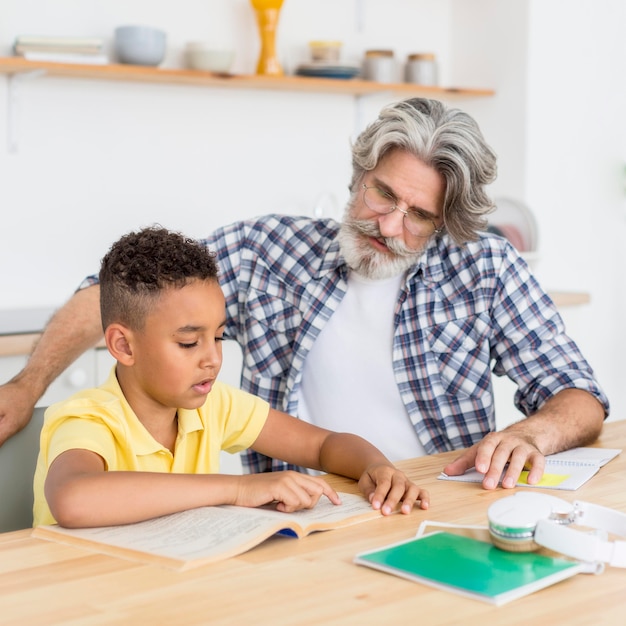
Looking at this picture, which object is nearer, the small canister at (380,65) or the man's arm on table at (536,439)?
the man's arm on table at (536,439)

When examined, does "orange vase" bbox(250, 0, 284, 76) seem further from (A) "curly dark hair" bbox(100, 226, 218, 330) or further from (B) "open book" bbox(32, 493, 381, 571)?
(B) "open book" bbox(32, 493, 381, 571)

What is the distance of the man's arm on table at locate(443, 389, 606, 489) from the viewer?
1.52m

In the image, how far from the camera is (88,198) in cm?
338

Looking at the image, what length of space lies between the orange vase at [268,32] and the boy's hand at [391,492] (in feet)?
7.78

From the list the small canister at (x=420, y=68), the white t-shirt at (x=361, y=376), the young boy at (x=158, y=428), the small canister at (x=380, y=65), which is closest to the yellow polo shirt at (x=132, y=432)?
the young boy at (x=158, y=428)

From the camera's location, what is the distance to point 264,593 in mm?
1003

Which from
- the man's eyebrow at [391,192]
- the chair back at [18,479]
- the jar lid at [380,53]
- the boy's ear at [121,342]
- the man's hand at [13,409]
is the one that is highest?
the jar lid at [380,53]

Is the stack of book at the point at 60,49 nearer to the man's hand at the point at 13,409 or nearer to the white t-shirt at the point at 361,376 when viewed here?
the white t-shirt at the point at 361,376

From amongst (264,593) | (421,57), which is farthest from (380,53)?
(264,593)

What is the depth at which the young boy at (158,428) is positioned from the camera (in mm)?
1233

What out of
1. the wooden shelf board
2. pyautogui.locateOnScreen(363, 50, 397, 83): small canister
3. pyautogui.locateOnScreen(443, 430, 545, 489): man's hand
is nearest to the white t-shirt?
pyautogui.locateOnScreen(443, 430, 545, 489): man's hand

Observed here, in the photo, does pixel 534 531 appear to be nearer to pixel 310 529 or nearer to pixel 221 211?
pixel 310 529

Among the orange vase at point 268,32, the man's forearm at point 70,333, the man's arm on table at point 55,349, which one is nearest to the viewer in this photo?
the man's arm on table at point 55,349

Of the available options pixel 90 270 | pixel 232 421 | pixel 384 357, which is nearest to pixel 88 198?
pixel 90 270
